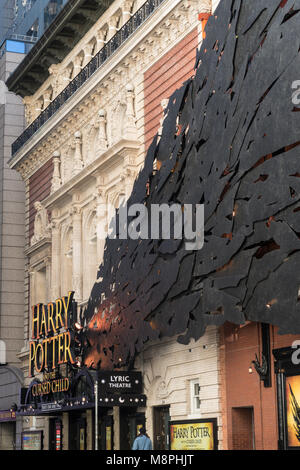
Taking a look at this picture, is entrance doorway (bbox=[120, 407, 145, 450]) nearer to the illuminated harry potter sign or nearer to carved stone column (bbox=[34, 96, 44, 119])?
the illuminated harry potter sign

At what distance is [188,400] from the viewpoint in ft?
109

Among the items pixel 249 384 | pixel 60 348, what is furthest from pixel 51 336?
pixel 249 384

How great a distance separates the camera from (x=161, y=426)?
35.6 m

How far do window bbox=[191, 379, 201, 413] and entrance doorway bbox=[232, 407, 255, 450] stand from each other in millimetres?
2580

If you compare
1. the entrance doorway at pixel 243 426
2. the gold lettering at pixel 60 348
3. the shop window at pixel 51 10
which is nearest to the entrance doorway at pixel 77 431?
the gold lettering at pixel 60 348

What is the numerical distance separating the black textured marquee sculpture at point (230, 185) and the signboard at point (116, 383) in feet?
4.55

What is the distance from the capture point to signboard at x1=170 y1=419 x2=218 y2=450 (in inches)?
1204

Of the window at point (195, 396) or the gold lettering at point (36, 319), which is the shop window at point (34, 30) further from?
the window at point (195, 396)

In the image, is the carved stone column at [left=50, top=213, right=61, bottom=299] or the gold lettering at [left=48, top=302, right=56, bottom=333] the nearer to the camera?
the gold lettering at [left=48, top=302, right=56, bottom=333]

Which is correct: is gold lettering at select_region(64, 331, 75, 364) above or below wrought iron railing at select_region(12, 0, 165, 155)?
below

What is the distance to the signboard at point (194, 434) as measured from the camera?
30.6 m

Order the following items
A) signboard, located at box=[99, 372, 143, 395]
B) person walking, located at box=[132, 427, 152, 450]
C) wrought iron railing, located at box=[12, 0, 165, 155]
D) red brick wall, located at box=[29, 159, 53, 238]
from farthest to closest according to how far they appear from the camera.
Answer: red brick wall, located at box=[29, 159, 53, 238] < wrought iron railing, located at box=[12, 0, 165, 155] < signboard, located at box=[99, 372, 143, 395] < person walking, located at box=[132, 427, 152, 450]

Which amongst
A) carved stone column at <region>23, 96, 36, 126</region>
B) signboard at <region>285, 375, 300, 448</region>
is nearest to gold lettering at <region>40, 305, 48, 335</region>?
carved stone column at <region>23, 96, 36, 126</region>
